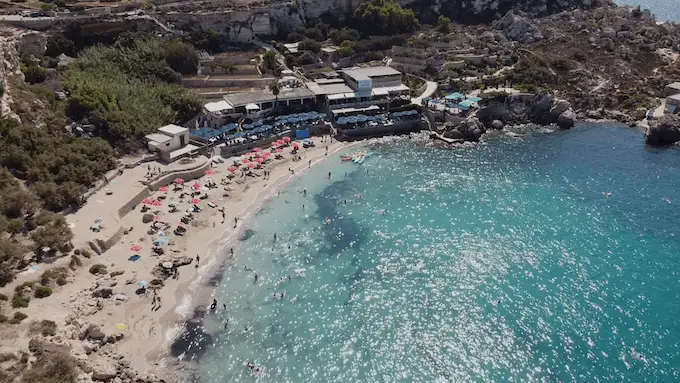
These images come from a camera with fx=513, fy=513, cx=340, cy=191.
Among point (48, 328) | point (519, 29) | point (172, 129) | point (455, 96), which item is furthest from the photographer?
point (519, 29)

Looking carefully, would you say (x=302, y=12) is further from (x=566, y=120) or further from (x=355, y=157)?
(x=566, y=120)

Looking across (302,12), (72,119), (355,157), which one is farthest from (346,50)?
(72,119)

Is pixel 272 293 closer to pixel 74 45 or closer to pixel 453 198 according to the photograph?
pixel 453 198

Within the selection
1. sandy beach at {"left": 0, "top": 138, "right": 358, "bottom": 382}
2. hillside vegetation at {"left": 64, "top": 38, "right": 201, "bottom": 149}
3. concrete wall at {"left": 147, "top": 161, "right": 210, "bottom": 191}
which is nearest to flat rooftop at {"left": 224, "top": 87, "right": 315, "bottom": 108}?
hillside vegetation at {"left": 64, "top": 38, "right": 201, "bottom": 149}

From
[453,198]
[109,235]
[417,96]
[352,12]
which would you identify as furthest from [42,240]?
[352,12]

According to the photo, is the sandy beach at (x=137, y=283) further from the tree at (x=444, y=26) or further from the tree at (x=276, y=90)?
the tree at (x=444, y=26)

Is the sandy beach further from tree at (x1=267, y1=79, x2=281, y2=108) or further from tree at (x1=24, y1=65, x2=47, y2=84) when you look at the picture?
tree at (x1=24, y1=65, x2=47, y2=84)
